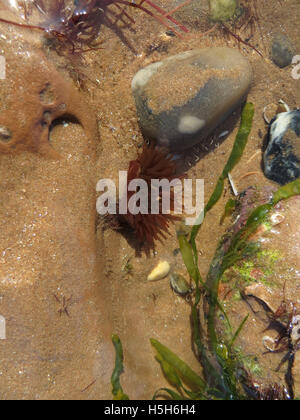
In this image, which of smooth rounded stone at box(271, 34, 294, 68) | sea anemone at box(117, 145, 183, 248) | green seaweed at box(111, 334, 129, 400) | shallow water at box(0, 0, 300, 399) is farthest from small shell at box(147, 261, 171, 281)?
smooth rounded stone at box(271, 34, 294, 68)

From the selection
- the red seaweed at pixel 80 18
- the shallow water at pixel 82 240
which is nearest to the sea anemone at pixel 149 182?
the shallow water at pixel 82 240

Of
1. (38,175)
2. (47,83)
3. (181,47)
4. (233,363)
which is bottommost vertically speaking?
(233,363)

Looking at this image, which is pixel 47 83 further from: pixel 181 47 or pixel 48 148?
pixel 181 47

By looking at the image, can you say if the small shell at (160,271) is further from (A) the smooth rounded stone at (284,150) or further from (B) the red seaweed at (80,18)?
(B) the red seaweed at (80,18)

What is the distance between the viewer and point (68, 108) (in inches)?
123

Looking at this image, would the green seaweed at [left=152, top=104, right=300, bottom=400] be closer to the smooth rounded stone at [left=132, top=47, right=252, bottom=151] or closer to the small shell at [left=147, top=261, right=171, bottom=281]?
the small shell at [left=147, top=261, right=171, bottom=281]

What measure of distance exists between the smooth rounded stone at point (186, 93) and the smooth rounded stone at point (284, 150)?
0.68 metres

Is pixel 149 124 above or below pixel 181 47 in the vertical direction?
below

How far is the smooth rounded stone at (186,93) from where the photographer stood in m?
3.36

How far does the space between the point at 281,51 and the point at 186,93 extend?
1.92 m

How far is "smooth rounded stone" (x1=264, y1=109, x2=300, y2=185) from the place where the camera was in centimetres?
367
